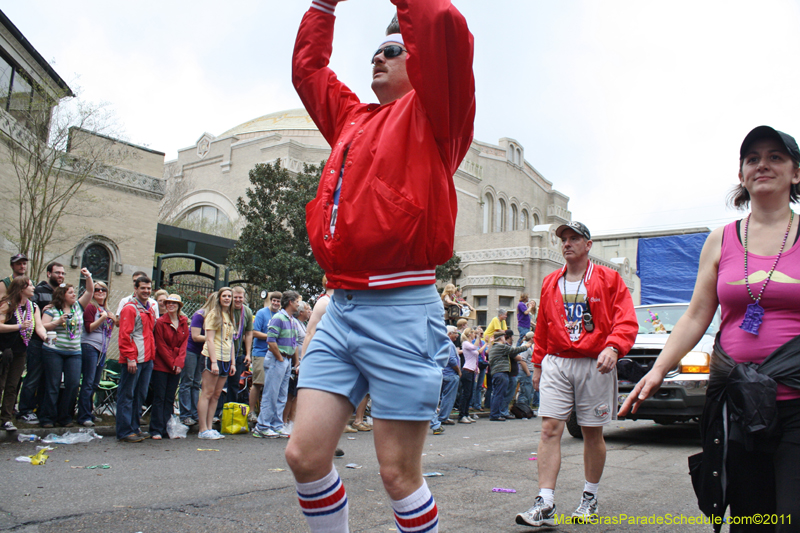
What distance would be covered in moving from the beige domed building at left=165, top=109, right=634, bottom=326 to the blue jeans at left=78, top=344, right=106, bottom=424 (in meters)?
20.4

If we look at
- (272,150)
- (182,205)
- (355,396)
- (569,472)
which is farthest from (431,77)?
(182,205)

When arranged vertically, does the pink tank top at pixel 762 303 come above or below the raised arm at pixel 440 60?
below

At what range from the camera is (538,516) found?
3920 millimetres

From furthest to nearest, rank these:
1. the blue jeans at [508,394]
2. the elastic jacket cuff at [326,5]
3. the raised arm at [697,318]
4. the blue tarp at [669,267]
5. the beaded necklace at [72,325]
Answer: the blue tarp at [669,267] < the blue jeans at [508,394] < the beaded necklace at [72,325] < the elastic jacket cuff at [326,5] < the raised arm at [697,318]

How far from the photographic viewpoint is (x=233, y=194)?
41.4 meters

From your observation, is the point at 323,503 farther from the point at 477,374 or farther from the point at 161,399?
the point at 477,374

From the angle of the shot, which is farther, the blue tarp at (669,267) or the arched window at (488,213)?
the arched window at (488,213)

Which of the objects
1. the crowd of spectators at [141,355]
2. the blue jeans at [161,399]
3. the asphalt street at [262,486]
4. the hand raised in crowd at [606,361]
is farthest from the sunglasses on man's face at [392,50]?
the blue jeans at [161,399]

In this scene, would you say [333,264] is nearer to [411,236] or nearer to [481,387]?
[411,236]

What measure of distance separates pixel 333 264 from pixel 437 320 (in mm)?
448

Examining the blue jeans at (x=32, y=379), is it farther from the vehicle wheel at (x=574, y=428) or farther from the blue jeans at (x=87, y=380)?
the vehicle wheel at (x=574, y=428)

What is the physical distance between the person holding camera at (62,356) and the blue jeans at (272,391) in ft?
8.08

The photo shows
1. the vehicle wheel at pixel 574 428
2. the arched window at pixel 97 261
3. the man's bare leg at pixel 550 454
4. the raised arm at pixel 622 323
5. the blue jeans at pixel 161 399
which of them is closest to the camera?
the man's bare leg at pixel 550 454

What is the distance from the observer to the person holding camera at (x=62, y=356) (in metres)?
7.99
